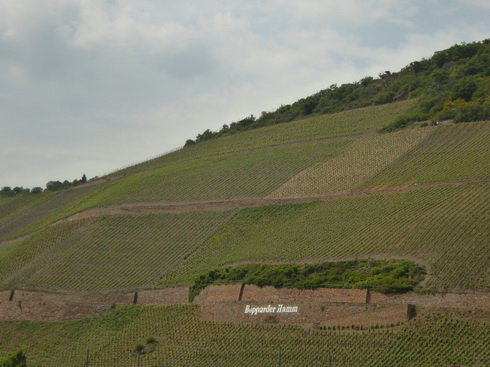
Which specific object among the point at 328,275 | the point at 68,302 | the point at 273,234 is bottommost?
the point at 328,275

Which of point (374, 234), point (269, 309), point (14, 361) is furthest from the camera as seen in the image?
point (374, 234)

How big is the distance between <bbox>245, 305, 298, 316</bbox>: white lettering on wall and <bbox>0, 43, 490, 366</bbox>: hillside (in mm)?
1669

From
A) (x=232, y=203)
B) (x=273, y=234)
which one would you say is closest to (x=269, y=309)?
(x=273, y=234)

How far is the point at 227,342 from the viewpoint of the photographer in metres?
59.3

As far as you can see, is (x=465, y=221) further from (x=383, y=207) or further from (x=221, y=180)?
(x=221, y=180)

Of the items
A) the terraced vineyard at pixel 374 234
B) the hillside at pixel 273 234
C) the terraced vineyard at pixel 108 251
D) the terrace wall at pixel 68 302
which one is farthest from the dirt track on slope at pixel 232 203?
the terrace wall at pixel 68 302

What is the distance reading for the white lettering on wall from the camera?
6053cm

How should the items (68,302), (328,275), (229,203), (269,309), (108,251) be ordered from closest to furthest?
(269,309)
(328,275)
(68,302)
(108,251)
(229,203)

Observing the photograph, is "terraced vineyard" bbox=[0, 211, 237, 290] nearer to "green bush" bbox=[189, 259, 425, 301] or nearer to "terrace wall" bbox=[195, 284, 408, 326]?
"green bush" bbox=[189, 259, 425, 301]

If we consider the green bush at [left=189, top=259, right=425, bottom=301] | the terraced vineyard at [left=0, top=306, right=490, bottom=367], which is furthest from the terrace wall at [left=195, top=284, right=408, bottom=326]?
the terraced vineyard at [left=0, top=306, right=490, bottom=367]

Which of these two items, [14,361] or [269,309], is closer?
[14,361]

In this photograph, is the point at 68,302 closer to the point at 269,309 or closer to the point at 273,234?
the point at 273,234

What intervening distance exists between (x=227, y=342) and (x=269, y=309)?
4404 millimetres

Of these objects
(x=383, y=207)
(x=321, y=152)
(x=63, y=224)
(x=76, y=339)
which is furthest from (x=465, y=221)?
(x=63, y=224)
